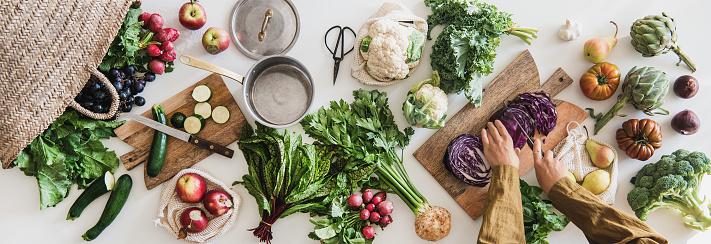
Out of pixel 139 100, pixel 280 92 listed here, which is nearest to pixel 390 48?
pixel 280 92

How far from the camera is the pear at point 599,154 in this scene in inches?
101

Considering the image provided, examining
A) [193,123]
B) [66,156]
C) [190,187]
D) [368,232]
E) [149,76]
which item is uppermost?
[149,76]

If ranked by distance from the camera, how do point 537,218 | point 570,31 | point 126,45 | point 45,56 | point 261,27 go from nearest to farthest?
1. point 45,56
2. point 126,45
3. point 537,218
4. point 261,27
5. point 570,31

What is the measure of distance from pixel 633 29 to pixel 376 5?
1637 millimetres

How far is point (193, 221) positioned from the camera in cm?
246

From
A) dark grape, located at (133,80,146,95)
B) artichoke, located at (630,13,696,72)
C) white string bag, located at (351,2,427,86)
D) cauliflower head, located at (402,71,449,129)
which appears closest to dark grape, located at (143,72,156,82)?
dark grape, located at (133,80,146,95)

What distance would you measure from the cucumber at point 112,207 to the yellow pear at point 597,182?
2829mm

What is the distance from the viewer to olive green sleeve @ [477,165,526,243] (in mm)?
2125

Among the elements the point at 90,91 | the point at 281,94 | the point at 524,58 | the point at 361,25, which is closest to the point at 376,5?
the point at 361,25

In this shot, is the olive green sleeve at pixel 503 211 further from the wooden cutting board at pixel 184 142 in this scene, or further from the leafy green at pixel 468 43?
the wooden cutting board at pixel 184 142

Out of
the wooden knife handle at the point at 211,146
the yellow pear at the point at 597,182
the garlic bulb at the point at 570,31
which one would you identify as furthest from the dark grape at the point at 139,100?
the yellow pear at the point at 597,182

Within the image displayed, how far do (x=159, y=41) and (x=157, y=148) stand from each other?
0.64 m

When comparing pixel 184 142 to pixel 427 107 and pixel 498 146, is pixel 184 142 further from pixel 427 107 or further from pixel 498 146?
pixel 498 146

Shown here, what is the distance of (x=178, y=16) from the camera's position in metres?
2.57
